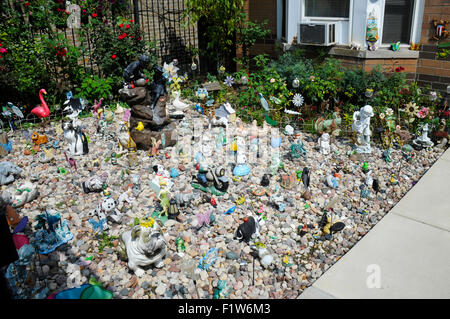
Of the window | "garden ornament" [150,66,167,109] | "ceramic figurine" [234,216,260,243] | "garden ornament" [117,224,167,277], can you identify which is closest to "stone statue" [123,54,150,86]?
"garden ornament" [150,66,167,109]

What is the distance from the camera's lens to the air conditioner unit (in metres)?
7.39

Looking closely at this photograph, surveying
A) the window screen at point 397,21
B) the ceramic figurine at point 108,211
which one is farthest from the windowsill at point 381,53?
the ceramic figurine at point 108,211

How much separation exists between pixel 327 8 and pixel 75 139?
18.0ft

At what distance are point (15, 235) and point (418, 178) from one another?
5.11 m

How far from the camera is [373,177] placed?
5.35 metres

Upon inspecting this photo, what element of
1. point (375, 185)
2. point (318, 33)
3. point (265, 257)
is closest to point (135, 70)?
point (265, 257)

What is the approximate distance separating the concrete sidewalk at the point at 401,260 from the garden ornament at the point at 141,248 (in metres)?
1.38

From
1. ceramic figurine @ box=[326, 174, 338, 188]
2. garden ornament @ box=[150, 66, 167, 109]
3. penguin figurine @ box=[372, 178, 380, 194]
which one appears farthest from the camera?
garden ornament @ box=[150, 66, 167, 109]

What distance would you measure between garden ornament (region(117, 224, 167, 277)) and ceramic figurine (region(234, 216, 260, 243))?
0.80 meters

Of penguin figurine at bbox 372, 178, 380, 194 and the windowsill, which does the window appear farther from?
penguin figurine at bbox 372, 178, 380, 194

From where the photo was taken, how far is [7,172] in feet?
17.0

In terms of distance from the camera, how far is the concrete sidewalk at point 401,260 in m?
3.46

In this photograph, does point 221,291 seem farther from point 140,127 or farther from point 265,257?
point 140,127

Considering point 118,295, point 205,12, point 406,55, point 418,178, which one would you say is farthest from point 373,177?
point 205,12
